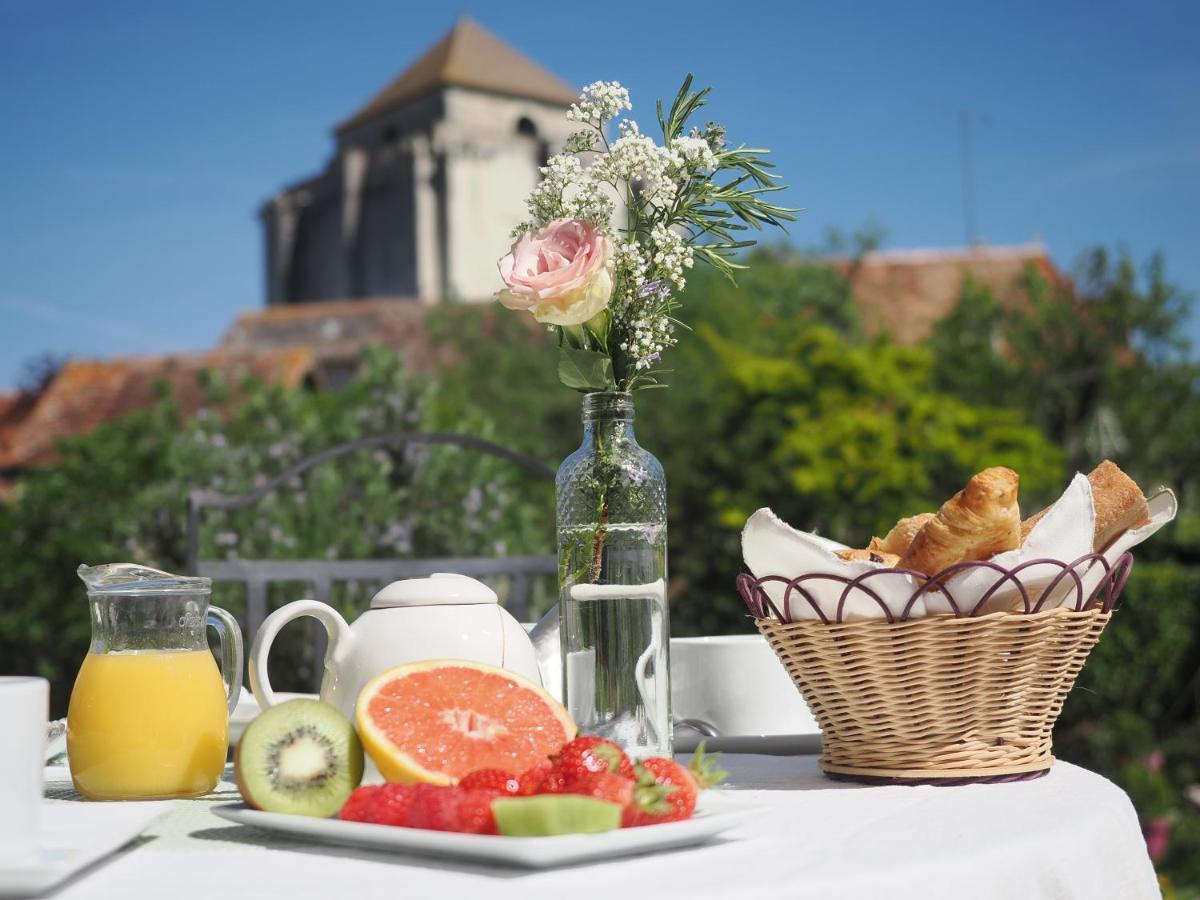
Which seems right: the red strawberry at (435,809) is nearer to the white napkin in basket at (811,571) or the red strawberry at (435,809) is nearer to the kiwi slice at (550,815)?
the kiwi slice at (550,815)

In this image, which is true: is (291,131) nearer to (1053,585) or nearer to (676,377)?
(676,377)

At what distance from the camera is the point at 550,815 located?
1.03 metres

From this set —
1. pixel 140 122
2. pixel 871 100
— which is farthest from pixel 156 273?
pixel 871 100

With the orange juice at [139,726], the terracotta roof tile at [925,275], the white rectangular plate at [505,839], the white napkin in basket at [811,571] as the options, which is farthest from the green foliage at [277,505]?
the terracotta roof tile at [925,275]

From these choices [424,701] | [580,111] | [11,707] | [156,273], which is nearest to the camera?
[11,707]

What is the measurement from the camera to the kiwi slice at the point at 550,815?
1.03m

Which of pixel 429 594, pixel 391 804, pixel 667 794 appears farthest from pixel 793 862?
pixel 429 594

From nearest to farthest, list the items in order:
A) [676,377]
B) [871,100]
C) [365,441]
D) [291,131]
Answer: [365,441], [676,377], [871,100], [291,131]

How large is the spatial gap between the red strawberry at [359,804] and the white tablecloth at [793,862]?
0.03m

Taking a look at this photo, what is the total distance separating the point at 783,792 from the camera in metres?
1.42

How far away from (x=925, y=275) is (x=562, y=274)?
21.6 m

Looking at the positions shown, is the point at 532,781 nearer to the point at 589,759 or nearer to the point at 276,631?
the point at 589,759

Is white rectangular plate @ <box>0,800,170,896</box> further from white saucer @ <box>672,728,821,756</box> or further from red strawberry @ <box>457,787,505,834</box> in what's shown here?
white saucer @ <box>672,728,821,756</box>

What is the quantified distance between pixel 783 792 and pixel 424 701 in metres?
0.39
